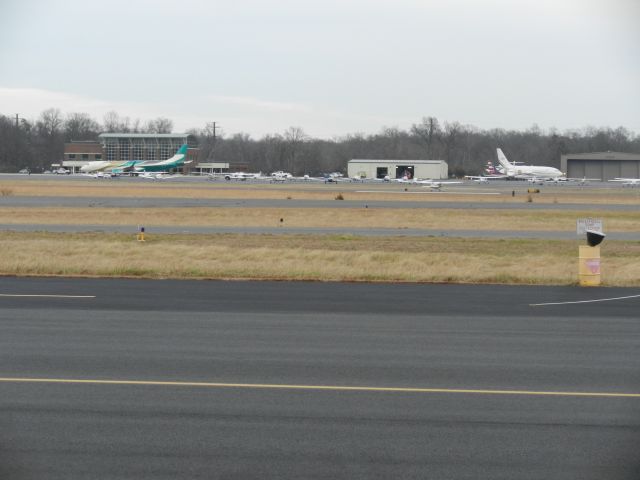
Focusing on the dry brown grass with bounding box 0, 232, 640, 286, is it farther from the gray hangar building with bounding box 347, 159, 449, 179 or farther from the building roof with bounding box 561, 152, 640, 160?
the building roof with bounding box 561, 152, 640, 160

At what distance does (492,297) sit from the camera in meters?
18.1

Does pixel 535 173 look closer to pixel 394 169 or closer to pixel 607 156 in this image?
pixel 607 156

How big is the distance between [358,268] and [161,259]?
6.32 meters

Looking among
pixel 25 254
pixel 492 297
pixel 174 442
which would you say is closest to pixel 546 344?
pixel 492 297

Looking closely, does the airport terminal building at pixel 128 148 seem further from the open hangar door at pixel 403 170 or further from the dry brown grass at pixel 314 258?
the dry brown grass at pixel 314 258

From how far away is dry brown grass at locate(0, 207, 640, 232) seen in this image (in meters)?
42.8

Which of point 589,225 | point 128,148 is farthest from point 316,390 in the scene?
point 128,148

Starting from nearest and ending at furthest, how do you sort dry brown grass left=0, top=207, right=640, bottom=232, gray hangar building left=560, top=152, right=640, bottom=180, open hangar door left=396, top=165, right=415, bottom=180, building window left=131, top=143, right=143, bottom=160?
1. dry brown grass left=0, top=207, right=640, bottom=232
2. gray hangar building left=560, top=152, right=640, bottom=180
3. open hangar door left=396, top=165, right=415, bottom=180
4. building window left=131, top=143, right=143, bottom=160

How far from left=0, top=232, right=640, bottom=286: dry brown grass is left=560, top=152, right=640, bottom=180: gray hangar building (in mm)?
121113

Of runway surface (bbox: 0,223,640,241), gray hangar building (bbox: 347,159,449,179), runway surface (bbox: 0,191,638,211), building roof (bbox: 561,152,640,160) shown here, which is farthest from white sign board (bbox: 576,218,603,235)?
building roof (bbox: 561,152,640,160)

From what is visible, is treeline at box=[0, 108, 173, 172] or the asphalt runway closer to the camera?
the asphalt runway

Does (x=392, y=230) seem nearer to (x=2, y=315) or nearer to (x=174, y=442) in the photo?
(x=2, y=315)

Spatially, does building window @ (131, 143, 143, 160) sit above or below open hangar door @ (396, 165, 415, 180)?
above

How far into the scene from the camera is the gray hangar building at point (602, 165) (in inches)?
5773
